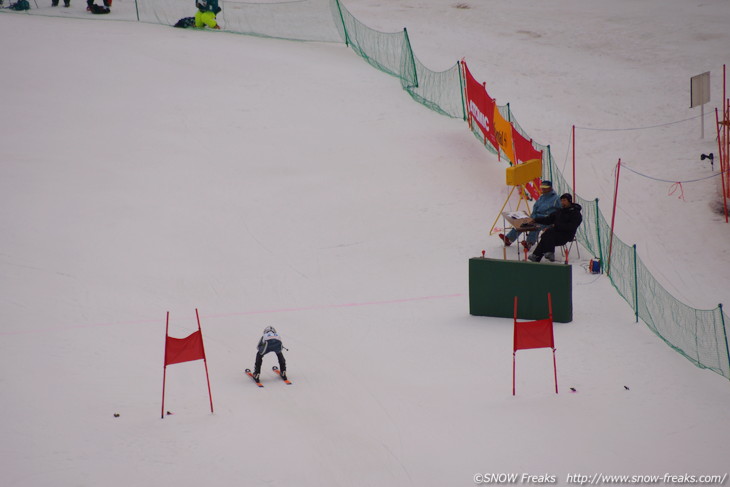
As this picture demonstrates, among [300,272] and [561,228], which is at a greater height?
[561,228]

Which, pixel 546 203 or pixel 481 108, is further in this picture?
pixel 481 108

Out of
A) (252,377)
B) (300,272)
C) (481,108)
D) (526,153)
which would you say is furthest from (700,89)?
(252,377)

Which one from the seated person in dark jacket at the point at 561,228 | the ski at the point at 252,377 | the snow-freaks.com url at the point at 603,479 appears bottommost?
the snow-freaks.com url at the point at 603,479

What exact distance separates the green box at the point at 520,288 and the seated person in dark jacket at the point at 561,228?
5.88ft

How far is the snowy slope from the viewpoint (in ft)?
36.3

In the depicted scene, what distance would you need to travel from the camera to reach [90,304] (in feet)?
52.5

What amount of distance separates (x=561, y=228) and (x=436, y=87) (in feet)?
31.3

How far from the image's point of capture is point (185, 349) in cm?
1198

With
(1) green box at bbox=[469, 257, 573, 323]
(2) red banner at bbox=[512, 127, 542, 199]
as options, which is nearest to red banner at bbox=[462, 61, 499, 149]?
(2) red banner at bbox=[512, 127, 542, 199]

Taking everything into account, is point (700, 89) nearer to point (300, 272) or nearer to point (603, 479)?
point (300, 272)

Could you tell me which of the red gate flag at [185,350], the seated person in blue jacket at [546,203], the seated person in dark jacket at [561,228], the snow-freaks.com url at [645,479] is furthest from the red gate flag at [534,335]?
the seated person in blue jacket at [546,203]

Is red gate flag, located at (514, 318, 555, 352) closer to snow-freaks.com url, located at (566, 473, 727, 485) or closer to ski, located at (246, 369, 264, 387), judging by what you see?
snow-freaks.com url, located at (566, 473, 727, 485)

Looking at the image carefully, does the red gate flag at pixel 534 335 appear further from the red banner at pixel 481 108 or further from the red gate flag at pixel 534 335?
the red banner at pixel 481 108

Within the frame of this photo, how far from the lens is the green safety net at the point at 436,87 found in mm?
14227
